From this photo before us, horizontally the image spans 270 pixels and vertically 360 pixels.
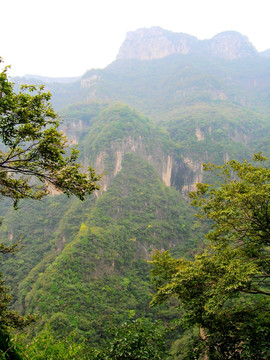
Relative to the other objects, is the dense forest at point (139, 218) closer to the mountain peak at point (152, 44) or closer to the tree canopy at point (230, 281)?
the tree canopy at point (230, 281)

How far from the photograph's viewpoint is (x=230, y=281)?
230 inches

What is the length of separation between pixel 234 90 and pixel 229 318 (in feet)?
380

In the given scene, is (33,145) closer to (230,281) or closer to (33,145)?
(33,145)

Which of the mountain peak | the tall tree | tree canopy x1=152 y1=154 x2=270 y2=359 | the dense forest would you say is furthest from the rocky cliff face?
the tall tree

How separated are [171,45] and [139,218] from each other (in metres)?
125

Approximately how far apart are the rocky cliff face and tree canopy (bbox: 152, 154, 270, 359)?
147912 millimetres

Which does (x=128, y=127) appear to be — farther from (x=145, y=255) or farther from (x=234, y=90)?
(x=234, y=90)

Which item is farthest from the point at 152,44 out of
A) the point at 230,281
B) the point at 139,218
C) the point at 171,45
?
the point at 230,281

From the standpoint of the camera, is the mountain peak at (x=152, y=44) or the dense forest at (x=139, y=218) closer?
the dense forest at (x=139, y=218)

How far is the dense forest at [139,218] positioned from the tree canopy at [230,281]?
0.14 ft

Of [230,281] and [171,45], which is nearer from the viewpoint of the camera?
[230,281]

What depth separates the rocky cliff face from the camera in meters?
139

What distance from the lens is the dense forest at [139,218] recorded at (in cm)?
536

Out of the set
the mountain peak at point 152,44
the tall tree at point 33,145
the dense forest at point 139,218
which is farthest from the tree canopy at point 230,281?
the mountain peak at point 152,44
